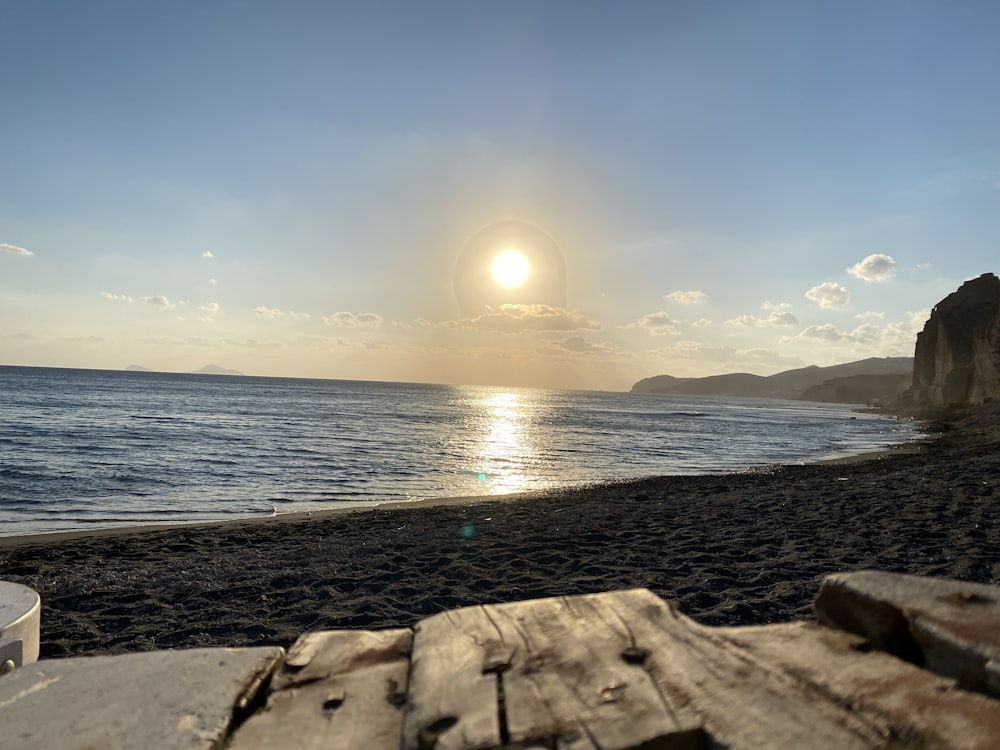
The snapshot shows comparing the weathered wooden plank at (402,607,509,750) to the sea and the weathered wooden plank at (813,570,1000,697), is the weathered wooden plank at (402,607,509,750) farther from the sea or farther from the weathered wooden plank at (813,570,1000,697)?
the sea

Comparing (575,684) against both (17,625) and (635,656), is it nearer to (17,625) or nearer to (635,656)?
(635,656)

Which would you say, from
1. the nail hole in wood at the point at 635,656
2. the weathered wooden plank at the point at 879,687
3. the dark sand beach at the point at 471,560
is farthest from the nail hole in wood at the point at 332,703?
the dark sand beach at the point at 471,560

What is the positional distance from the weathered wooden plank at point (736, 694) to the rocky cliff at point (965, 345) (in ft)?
200

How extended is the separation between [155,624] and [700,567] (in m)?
6.22

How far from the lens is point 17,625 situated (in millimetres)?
2449

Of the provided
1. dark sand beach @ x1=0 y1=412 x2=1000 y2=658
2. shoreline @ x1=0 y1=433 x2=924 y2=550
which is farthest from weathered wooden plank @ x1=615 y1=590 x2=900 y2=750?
shoreline @ x1=0 y1=433 x2=924 y2=550

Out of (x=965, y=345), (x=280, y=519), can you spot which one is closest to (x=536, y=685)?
(x=280, y=519)

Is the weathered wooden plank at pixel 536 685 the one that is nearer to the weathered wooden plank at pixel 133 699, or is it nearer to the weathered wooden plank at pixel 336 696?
the weathered wooden plank at pixel 336 696

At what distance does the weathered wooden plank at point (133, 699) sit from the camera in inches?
45.9

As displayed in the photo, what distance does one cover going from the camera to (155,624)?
237 inches

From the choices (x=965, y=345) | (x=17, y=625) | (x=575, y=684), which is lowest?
(x=17, y=625)

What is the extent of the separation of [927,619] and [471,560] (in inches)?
285

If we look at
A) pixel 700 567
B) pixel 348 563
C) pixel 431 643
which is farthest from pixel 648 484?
pixel 431 643

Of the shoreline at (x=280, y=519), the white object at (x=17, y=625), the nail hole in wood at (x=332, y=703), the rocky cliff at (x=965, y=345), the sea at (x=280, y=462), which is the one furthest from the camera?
the rocky cliff at (x=965, y=345)
